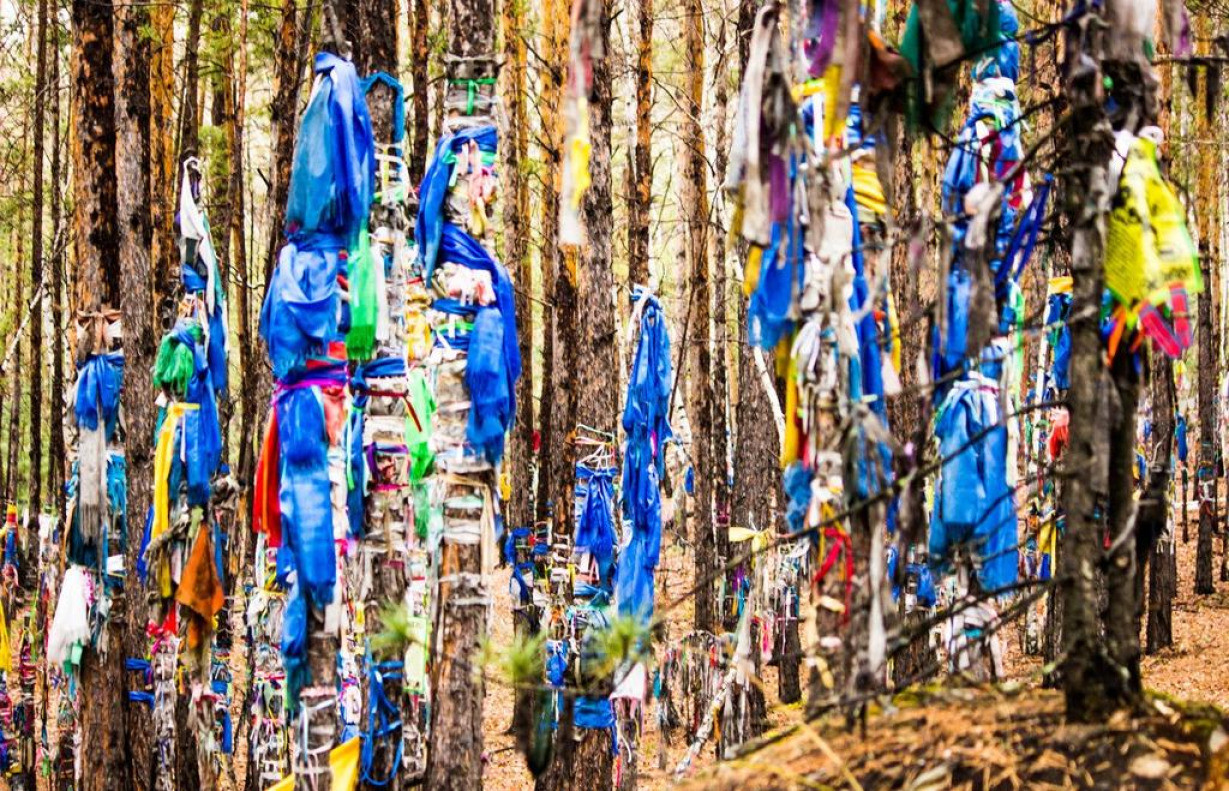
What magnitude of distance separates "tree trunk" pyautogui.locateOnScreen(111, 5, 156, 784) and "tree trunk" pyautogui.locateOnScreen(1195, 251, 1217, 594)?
1237cm

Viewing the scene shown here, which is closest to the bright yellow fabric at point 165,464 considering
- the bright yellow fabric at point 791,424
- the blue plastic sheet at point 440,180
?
the blue plastic sheet at point 440,180

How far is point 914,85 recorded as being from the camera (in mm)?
3502

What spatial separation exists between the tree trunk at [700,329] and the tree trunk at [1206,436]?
6362mm

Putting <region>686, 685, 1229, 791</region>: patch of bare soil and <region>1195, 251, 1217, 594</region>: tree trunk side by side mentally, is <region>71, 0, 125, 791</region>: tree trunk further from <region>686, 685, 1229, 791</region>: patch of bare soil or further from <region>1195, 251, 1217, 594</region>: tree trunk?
<region>1195, 251, 1217, 594</region>: tree trunk

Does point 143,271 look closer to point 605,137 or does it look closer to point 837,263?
point 605,137

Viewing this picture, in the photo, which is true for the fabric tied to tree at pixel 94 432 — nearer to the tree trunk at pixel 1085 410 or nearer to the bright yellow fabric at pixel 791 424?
the bright yellow fabric at pixel 791 424

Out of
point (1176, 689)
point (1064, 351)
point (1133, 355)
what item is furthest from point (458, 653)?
point (1176, 689)

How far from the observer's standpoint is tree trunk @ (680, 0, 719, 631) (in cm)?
1330

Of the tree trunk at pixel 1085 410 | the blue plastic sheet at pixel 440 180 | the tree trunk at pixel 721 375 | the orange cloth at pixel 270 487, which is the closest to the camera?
the tree trunk at pixel 1085 410

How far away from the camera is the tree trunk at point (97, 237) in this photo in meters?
9.12

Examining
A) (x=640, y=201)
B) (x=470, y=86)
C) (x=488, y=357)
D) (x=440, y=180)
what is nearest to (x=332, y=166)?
(x=440, y=180)

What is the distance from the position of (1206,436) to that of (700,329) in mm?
7280

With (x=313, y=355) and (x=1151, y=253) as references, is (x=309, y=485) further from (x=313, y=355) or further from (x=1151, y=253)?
(x=1151, y=253)

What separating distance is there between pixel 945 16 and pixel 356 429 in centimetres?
528
